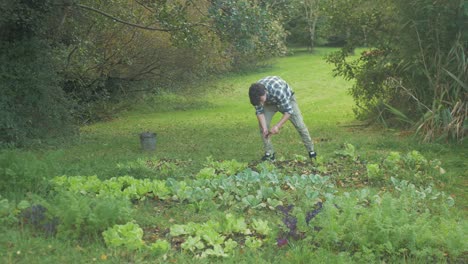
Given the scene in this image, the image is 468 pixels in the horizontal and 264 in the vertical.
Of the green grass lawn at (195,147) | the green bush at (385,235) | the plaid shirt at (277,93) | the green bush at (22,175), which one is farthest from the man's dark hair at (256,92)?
the green bush at (385,235)

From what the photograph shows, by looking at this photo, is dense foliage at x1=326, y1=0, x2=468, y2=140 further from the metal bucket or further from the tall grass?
the metal bucket

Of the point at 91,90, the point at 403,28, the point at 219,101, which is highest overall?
the point at 403,28

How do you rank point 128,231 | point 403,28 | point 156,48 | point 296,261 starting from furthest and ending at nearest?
Answer: point 156,48 → point 403,28 → point 128,231 → point 296,261

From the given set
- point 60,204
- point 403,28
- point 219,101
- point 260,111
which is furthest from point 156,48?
point 60,204

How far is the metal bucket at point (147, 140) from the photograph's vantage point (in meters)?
10.6

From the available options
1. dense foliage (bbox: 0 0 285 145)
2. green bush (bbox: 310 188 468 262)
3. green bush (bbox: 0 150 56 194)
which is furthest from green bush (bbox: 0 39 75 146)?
green bush (bbox: 310 188 468 262)

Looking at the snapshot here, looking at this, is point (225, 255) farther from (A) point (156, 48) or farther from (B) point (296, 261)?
(A) point (156, 48)

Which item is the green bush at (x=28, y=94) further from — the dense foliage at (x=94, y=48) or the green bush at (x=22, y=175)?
the green bush at (x=22, y=175)

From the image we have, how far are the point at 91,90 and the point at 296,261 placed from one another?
50.4ft

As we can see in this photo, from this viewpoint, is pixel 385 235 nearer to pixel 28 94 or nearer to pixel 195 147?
pixel 195 147

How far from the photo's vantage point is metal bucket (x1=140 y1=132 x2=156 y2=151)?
10617 mm

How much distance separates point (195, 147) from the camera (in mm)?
11469

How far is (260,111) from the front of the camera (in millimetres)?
8109

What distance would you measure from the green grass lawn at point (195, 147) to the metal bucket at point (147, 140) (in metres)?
0.24
